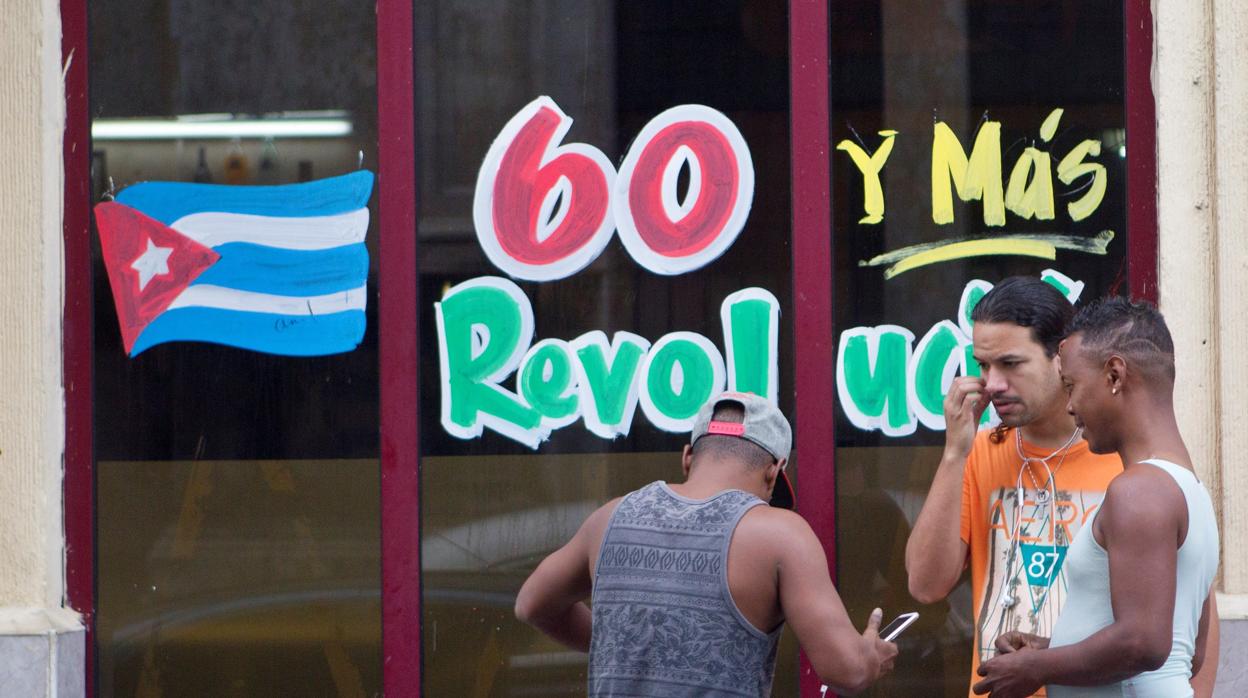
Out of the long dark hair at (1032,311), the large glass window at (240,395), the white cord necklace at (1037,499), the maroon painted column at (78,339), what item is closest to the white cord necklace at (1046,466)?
the white cord necklace at (1037,499)

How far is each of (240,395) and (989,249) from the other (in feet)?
9.42

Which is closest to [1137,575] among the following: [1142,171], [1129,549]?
[1129,549]

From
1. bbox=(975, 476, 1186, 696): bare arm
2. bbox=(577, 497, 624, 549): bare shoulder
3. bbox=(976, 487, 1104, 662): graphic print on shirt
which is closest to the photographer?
bbox=(975, 476, 1186, 696): bare arm

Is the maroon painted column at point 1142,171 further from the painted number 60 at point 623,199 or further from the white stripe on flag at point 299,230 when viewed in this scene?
the white stripe on flag at point 299,230

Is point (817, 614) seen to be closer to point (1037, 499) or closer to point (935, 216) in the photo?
point (1037, 499)

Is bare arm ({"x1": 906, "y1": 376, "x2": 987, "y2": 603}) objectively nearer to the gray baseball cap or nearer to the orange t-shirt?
the orange t-shirt

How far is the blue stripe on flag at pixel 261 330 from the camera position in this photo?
5.24 m

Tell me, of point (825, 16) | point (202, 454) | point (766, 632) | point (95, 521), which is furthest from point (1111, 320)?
point (95, 521)

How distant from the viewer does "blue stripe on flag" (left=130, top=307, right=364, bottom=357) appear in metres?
5.24

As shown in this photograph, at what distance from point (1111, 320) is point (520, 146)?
2.78 metres

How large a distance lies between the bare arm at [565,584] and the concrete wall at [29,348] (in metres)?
2.52

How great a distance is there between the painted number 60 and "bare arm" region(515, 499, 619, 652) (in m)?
2.02

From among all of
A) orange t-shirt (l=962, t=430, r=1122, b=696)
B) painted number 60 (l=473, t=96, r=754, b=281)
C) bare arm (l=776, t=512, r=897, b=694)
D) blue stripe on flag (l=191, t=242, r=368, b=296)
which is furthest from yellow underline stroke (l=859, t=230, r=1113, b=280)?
bare arm (l=776, t=512, r=897, b=694)

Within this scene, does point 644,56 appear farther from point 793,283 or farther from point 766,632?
point 766,632
